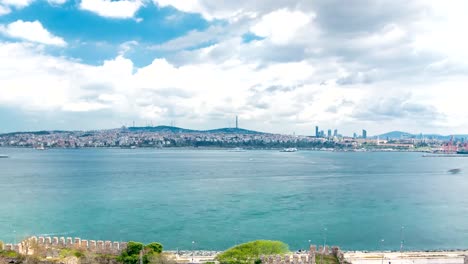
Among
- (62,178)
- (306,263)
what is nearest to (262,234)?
(306,263)

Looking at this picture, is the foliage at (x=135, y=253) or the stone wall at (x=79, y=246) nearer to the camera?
the foliage at (x=135, y=253)

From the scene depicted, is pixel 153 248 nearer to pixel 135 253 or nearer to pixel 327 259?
pixel 135 253

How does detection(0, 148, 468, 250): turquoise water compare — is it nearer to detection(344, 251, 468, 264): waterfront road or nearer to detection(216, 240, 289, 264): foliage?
detection(344, 251, 468, 264): waterfront road

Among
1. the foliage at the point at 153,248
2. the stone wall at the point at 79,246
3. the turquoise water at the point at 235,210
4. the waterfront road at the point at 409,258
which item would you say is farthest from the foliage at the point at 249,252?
the turquoise water at the point at 235,210

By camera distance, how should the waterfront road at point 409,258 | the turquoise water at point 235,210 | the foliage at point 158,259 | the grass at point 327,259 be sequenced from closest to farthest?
the foliage at point 158,259 < the grass at point 327,259 < the waterfront road at point 409,258 < the turquoise water at point 235,210

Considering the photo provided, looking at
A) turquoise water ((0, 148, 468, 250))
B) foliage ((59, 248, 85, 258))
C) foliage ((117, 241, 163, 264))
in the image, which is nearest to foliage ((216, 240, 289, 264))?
foliage ((117, 241, 163, 264))

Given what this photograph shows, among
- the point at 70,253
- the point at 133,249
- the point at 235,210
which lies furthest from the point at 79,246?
the point at 235,210

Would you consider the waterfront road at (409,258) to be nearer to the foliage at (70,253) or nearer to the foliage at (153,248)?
the foliage at (153,248)

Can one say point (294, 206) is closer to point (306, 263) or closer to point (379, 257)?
point (379, 257)
